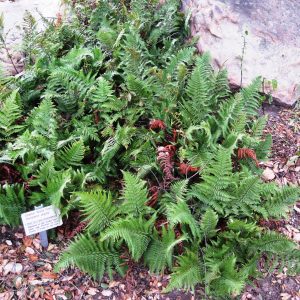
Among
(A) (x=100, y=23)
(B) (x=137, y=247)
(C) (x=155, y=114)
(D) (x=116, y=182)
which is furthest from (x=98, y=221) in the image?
(A) (x=100, y=23)

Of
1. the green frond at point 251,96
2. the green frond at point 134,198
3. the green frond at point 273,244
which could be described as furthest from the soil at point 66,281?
the green frond at point 251,96

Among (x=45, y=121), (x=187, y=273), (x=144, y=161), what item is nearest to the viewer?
(x=187, y=273)

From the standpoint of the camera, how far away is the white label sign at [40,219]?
333 centimetres

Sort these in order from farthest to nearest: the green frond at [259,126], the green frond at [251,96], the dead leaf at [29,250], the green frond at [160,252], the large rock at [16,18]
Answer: the large rock at [16,18] → the green frond at [251,96] → the green frond at [259,126] → the dead leaf at [29,250] → the green frond at [160,252]

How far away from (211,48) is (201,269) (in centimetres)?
303

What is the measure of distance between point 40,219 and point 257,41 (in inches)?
140

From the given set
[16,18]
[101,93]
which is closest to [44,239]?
[101,93]

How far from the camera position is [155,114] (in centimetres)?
439

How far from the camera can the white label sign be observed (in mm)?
3326

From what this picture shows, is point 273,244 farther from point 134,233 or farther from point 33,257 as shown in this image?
point 33,257

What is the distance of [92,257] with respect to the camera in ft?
11.2

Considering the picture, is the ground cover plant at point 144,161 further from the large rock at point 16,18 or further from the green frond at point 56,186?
the large rock at point 16,18

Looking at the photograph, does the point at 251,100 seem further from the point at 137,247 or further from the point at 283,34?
the point at 137,247

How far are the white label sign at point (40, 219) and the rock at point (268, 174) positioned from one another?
92.3 inches
